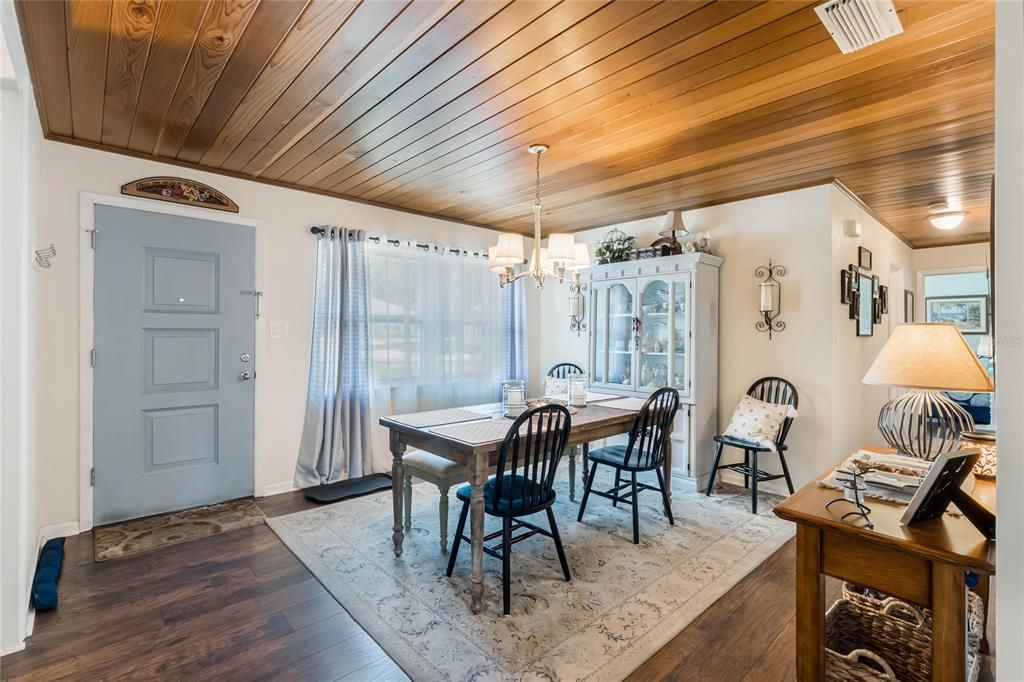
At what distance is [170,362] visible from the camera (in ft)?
10.8

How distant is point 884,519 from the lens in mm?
1399

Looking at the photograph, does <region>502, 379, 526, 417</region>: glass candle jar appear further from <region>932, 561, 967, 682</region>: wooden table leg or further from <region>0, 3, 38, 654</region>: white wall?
<region>0, 3, 38, 654</region>: white wall

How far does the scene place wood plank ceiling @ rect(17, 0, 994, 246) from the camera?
5.79 feet

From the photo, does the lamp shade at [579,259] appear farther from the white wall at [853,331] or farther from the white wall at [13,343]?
the white wall at [13,343]

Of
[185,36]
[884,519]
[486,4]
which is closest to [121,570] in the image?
[185,36]

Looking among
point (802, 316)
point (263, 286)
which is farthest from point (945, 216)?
point (263, 286)

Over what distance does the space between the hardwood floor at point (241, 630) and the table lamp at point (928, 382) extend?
3.20 ft

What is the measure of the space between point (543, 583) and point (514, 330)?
10.1 feet

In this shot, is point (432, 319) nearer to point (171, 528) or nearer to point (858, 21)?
point (171, 528)

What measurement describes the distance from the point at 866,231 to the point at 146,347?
18.8 feet

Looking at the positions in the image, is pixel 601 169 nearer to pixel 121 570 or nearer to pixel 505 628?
pixel 505 628

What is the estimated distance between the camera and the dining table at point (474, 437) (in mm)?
2242

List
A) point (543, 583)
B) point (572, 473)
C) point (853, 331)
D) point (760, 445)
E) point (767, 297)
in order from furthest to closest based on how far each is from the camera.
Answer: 1. point (853, 331)
2. point (767, 297)
3. point (572, 473)
4. point (760, 445)
5. point (543, 583)

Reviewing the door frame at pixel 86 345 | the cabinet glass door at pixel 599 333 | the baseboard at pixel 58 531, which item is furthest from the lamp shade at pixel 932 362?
the baseboard at pixel 58 531
